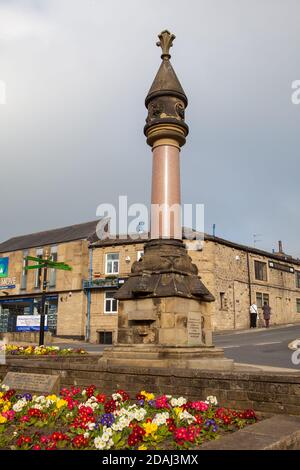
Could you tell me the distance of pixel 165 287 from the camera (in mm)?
8406

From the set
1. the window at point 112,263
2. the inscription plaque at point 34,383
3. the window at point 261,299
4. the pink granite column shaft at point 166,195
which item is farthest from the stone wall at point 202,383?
the window at point 261,299

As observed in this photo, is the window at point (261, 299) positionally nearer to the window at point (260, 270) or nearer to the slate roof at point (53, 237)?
the window at point (260, 270)

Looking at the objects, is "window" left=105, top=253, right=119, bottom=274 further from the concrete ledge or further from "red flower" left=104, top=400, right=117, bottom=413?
the concrete ledge

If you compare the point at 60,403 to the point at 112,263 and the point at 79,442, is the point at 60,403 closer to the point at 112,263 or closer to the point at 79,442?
the point at 79,442

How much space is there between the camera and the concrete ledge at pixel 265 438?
333cm

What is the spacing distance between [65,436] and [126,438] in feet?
2.03

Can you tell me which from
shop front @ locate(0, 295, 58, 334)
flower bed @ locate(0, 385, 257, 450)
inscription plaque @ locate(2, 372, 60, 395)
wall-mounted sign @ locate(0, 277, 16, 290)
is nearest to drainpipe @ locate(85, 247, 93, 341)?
shop front @ locate(0, 295, 58, 334)

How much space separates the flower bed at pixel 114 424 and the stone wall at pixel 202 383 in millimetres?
246

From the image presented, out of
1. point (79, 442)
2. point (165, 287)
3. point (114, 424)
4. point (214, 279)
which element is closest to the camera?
point (79, 442)

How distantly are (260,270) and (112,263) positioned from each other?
12.0 m

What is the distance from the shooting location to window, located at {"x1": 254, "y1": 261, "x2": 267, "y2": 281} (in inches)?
1254

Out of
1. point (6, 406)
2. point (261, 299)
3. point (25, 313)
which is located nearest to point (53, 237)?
point (25, 313)

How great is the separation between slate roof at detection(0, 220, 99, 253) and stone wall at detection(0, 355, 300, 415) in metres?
24.1

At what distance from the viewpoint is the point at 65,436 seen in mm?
3969
